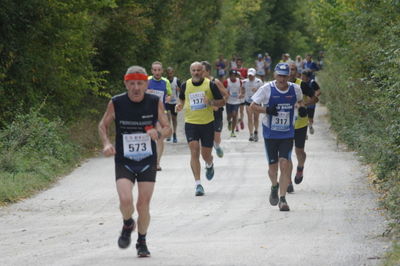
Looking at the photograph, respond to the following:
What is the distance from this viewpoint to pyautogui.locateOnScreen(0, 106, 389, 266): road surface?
30.0 feet

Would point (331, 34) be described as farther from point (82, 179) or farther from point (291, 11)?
point (291, 11)

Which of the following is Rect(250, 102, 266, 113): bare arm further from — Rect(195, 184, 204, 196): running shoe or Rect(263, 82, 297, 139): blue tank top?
Rect(195, 184, 204, 196): running shoe

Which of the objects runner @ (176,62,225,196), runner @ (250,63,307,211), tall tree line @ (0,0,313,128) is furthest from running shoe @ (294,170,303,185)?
tall tree line @ (0,0,313,128)

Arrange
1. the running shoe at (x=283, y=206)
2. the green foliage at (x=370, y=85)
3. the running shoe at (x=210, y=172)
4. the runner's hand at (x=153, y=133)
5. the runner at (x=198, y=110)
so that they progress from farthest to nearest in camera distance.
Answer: the running shoe at (x=210, y=172), the runner at (x=198, y=110), the running shoe at (x=283, y=206), the green foliage at (x=370, y=85), the runner's hand at (x=153, y=133)

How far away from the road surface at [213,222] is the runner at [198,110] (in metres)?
0.75

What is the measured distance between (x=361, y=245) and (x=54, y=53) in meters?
13.5

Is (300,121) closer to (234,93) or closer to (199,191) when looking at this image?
(199,191)

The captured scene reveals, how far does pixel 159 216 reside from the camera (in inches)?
488

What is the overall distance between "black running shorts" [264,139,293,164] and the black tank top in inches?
146

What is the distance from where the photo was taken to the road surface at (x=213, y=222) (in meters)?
9.13

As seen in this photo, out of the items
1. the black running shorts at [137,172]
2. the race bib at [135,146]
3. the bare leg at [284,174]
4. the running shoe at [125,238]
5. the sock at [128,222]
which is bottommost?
the bare leg at [284,174]

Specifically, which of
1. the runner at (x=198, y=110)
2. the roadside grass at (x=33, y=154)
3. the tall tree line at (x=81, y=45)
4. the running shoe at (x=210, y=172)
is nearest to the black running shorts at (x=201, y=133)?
the runner at (x=198, y=110)

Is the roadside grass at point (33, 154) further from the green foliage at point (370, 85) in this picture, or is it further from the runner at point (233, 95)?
the green foliage at point (370, 85)

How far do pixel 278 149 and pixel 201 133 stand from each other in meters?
2.41
